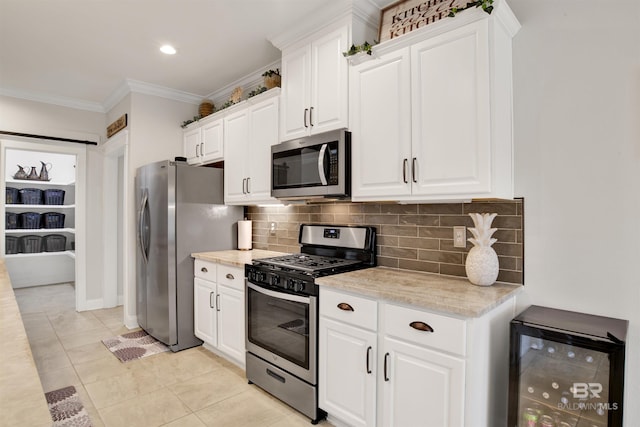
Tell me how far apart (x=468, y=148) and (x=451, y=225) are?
1.88 feet

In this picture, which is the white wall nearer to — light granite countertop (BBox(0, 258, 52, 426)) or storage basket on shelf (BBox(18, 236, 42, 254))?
light granite countertop (BBox(0, 258, 52, 426))

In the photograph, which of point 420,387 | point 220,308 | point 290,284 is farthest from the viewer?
point 220,308

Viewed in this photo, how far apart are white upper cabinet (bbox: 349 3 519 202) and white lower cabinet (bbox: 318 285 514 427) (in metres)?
0.65

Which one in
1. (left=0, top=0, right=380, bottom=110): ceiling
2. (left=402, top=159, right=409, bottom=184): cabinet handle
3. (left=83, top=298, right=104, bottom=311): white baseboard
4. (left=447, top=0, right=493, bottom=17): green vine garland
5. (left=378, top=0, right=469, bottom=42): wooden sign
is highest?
(left=0, top=0, right=380, bottom=110): ceiling

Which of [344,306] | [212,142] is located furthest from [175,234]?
[344,306]

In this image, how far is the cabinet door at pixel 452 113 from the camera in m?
1.75

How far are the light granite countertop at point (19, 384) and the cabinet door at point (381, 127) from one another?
69.2 inches

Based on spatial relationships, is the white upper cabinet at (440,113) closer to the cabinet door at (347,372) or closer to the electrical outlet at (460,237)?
the electrical outlet at (460,237)

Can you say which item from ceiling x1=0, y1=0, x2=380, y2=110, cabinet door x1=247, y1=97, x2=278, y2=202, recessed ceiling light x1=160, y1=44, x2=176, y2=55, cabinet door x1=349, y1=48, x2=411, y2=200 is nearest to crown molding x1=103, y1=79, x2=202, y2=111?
ceiling x1=0, y1=0, x2=380, y2=110

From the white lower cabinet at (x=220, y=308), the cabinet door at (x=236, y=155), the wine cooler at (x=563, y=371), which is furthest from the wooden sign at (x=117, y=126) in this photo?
the wine cooler at (x=563, y=371)

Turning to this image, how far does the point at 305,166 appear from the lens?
8.48ft

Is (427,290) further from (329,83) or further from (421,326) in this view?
(329,83)

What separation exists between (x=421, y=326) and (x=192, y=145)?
331 centimetres

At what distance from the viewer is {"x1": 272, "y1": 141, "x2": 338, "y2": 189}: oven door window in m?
2.38
